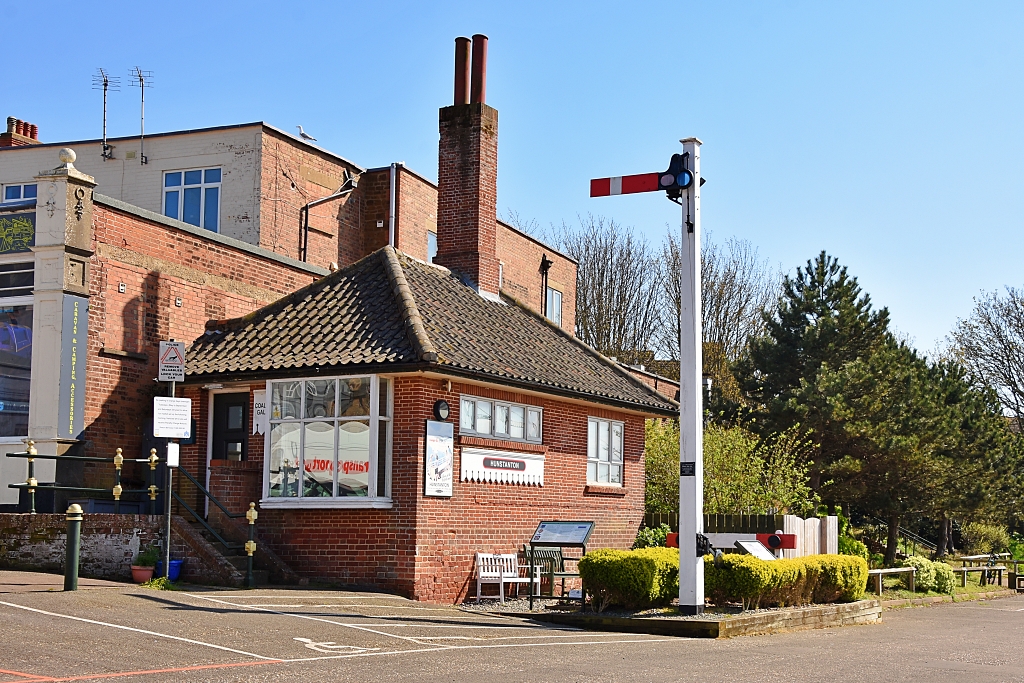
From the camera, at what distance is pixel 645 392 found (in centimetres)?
2438

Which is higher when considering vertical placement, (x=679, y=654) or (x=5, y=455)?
(x=5, y=455)

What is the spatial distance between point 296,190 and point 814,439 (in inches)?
689

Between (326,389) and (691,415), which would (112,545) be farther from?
(691,415)

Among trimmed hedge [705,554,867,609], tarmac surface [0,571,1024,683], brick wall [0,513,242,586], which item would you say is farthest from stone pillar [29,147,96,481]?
trimmed hedge [705,554,867,609]

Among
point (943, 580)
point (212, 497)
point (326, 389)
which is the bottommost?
point (943, 580)

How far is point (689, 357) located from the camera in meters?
16.5

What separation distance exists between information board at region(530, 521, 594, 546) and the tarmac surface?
6.50 feet

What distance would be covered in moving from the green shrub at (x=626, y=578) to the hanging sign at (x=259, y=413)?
18.6 ft

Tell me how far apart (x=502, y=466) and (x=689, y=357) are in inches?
186

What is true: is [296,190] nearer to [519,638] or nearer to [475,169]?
[475,169]

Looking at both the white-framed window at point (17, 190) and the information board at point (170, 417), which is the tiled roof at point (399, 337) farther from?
the white-framed window at point (17, 190)

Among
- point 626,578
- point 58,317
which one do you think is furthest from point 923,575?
point 58,317

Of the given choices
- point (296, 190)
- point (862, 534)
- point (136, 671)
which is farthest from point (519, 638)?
point (862, 534)

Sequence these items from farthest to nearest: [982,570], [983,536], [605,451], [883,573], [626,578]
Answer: [983,536] → [982,570] → [883,573] → [605,451] → [626,578]
